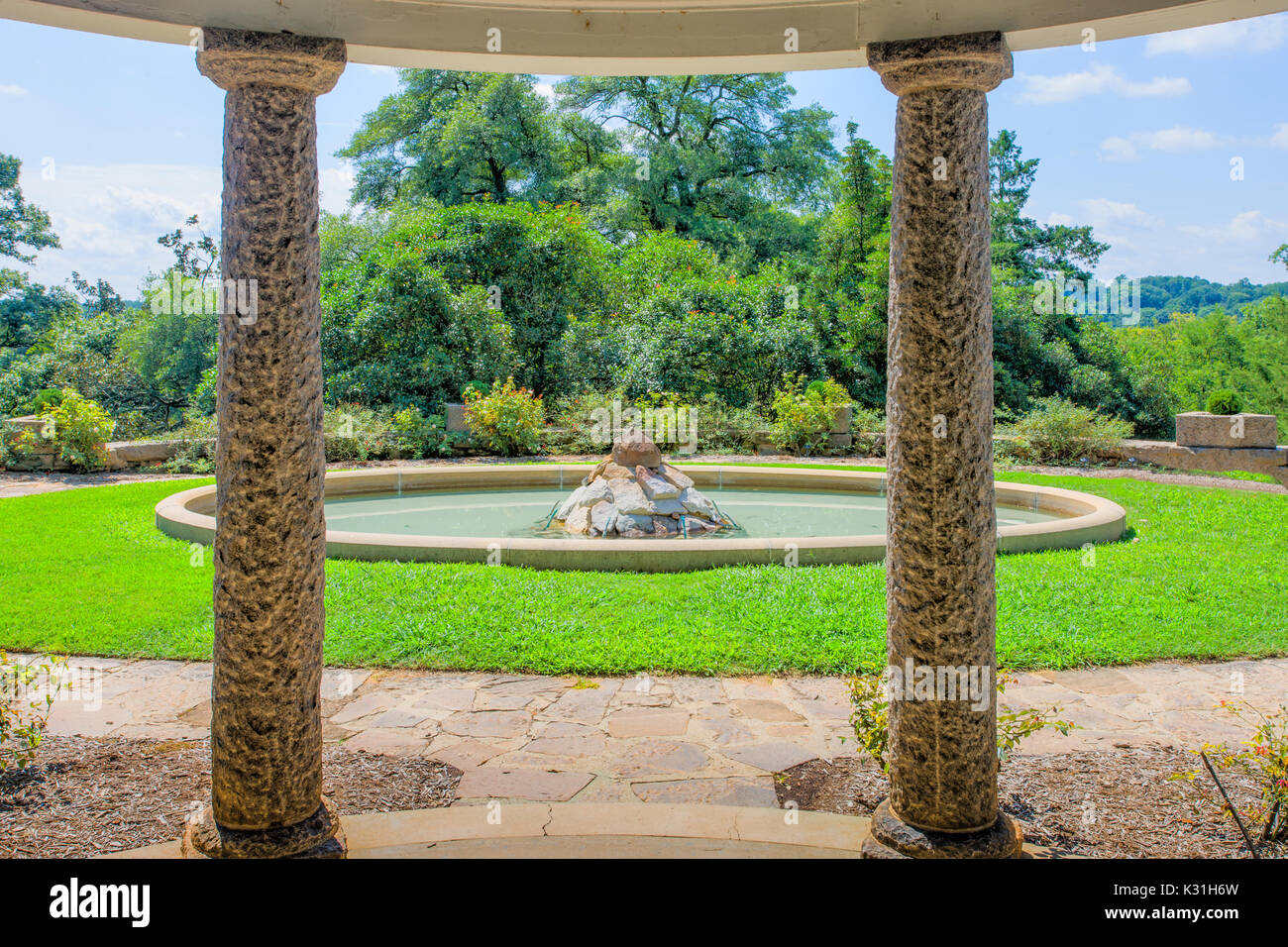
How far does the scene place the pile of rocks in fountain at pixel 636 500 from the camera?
9.27 meters

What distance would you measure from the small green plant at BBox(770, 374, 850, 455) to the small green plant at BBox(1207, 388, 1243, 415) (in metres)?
6.12

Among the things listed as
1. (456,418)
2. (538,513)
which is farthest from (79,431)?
(538,513)

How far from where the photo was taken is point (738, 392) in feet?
62.1

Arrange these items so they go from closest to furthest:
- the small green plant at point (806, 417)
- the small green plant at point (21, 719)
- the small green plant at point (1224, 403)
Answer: the small green plant at point (21, 719), the small green plant at point (1224, 403), the small green plant at point (806, 417)

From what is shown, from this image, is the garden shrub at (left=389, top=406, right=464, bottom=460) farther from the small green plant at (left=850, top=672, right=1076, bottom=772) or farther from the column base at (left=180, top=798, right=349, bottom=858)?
the column base at (left=180, top=798, right=349, bottom=858)

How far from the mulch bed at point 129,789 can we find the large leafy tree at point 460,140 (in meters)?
25.2

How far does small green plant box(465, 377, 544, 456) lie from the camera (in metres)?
15.8

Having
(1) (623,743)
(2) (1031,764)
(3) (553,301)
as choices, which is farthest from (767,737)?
(3) (553,301)

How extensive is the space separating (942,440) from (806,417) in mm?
13944

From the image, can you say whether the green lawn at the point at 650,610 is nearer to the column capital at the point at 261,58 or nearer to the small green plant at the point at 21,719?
the small green plant at the point at 21,719

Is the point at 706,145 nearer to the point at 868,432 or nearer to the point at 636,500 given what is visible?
the point at 868,432

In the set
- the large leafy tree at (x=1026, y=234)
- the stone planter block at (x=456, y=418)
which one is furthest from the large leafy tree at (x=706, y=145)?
the stone planter block at (x=456, y=418)
